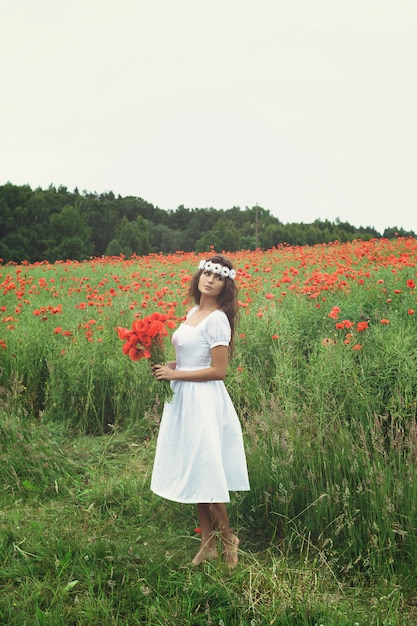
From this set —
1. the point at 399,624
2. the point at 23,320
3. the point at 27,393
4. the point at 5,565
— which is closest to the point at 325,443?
the point at 399,624

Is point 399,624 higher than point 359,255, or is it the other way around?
point 359,255

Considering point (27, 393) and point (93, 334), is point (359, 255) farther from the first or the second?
point (27, 393)

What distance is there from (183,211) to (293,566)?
38.5 m

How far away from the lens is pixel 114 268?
42.6ft

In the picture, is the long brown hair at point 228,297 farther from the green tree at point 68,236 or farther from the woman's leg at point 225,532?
the green tree at point 68,236

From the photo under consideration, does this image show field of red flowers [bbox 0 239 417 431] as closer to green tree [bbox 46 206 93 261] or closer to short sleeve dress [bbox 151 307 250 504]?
short sleeve dress [bbox 151 307 250 504]

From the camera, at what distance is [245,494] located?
11.5 feet

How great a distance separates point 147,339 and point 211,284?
475 mm

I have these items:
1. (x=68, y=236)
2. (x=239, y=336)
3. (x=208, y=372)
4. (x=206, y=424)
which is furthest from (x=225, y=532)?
(x=68, y=236)

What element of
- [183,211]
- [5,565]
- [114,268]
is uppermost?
[183,211]

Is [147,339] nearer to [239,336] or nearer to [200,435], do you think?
[200,435]

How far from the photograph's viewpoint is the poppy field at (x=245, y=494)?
2.68 m

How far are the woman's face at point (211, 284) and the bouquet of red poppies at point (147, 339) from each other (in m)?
0.29

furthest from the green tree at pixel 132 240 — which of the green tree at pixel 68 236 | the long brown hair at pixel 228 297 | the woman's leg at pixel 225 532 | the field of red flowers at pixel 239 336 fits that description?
the woman's leg at pixel 225 532
